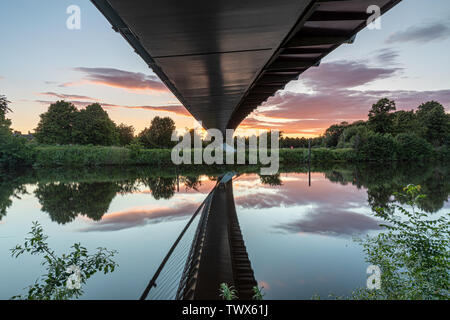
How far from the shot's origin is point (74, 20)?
2.44m

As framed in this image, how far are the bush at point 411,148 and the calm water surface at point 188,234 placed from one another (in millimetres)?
36211

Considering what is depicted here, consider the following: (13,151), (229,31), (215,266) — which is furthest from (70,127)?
(229,31)

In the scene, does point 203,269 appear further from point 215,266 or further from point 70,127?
point 70,127

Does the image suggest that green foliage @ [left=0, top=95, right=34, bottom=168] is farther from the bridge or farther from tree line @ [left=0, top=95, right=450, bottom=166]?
the bridge

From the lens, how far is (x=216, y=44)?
3.47 metres

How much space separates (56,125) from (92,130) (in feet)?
23.3

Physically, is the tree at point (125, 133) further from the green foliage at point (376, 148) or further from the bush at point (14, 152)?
the green foliage at point (376, 148)

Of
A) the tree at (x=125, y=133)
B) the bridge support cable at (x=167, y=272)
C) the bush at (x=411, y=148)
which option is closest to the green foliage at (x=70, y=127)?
the tree at (x=125, y=133)

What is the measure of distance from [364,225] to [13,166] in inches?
1987

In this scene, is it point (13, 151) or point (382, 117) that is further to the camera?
point (382, 117)

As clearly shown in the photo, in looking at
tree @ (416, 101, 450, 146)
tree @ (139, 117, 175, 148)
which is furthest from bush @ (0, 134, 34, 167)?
tree @ (416, 101, 450, 146)

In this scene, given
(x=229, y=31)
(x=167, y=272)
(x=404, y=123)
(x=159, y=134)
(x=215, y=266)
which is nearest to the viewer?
(x=229, y=31)

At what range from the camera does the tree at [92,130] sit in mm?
51000
